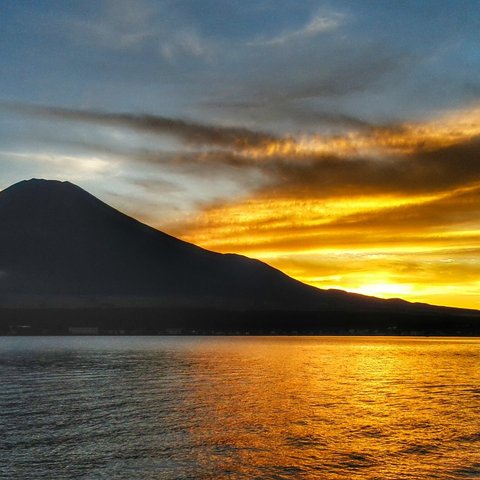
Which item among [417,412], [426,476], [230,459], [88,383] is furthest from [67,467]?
[88,383]

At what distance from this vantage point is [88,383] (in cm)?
7581

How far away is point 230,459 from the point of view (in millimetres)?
36688

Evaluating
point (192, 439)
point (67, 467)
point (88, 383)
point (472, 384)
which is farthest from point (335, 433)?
point (472, 384)

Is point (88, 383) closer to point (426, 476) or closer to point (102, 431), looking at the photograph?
point (102, 431)

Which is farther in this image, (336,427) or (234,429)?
(336,427)

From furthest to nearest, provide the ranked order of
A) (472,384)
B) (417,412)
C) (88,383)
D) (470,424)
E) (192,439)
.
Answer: (472,384), (88,383), (417,412), (470,424), (192,439)

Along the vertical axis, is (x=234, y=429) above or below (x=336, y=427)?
below

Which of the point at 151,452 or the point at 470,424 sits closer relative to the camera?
the point at 151,452

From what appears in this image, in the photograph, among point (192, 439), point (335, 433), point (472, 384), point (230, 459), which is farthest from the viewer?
point (472, 384)

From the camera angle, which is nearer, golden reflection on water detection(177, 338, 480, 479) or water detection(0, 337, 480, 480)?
water detection(0, 337, 480, 480)

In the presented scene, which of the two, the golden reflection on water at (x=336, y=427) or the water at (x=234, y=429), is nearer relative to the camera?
the water at (x=234, y=429)

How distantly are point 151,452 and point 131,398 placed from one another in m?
24.3

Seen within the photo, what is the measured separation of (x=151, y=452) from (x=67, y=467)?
5.57 metres

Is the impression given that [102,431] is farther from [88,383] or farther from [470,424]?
[88,383]
